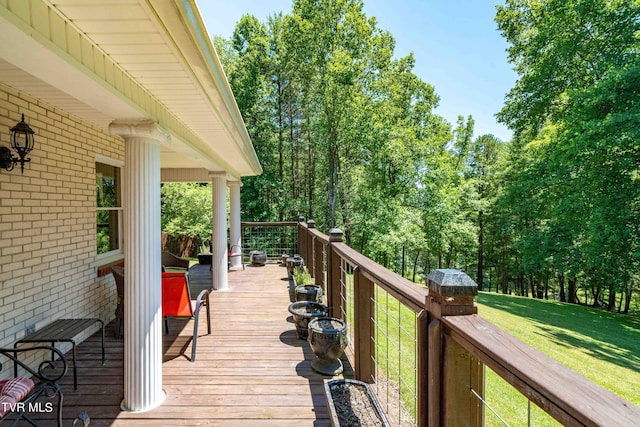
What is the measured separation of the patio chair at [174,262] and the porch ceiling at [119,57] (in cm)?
384

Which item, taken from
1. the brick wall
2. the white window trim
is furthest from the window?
the brick wall

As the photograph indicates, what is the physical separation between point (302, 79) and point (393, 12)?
4820mm

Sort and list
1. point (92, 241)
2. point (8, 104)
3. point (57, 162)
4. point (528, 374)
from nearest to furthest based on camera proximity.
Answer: point (528, 374)
point (8, 104)
point (57, 162)
point (92, 241)

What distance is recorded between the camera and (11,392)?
1.94 m

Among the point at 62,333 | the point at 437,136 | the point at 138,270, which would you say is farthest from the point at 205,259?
the point at 437,136

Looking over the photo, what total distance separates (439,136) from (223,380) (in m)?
16.0

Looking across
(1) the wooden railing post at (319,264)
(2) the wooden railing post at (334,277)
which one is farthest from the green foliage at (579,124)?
(2) the wooden railing post at (334,277)

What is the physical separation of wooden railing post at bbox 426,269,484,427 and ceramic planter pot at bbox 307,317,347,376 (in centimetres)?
157

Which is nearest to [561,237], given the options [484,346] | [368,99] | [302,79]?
[368,99]

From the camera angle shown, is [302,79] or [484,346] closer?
[484,346]

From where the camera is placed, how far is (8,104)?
8.91ft

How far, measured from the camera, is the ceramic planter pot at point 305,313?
3531 millimetres

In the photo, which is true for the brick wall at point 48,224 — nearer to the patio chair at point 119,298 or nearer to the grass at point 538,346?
the patio chair at point 119,298

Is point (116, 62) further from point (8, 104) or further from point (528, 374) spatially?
point (528, 374)
